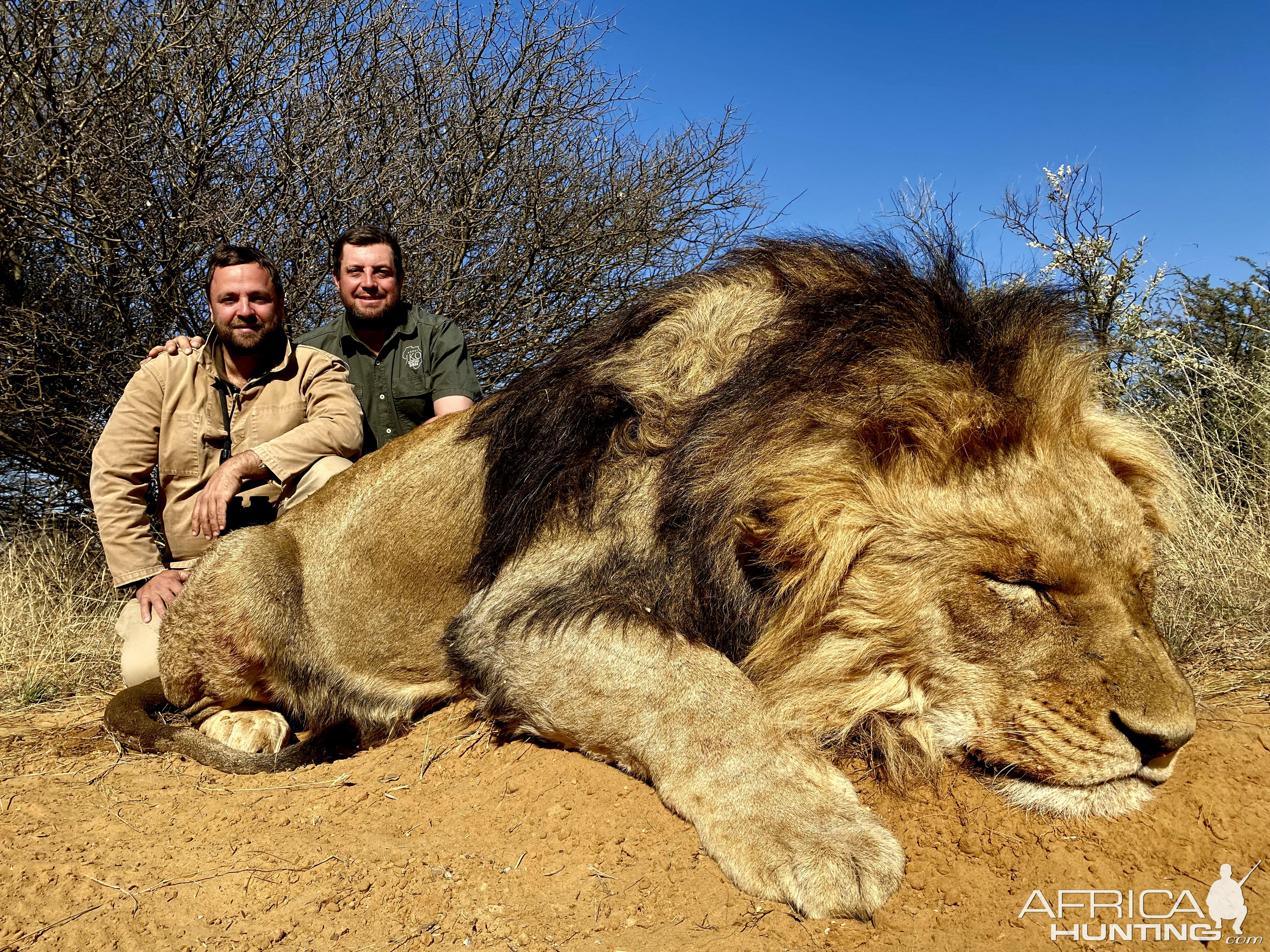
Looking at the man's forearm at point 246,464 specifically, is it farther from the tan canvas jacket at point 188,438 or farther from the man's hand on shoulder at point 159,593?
the man's hand on shoulder at point 159,593

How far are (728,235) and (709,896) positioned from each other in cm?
740

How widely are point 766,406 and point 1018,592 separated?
0.83 metres

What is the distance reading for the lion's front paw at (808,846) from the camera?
2.06 metres

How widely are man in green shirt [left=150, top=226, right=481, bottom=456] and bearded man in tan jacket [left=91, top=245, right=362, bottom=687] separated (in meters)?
0.88

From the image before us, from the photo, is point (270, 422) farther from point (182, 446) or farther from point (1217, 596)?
point (1217, 596)

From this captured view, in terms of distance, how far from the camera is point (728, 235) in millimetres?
8758

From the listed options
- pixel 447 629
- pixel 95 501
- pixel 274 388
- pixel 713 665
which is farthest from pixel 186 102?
pixel 713 665

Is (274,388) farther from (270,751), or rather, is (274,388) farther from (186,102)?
(186,102)

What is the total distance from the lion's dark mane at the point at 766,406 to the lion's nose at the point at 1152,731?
2.44 feet

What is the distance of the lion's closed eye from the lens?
235 cm

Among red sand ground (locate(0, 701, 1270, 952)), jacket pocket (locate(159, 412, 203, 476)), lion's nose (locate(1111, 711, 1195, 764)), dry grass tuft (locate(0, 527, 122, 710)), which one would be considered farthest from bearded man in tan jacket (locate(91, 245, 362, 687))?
lion's nose (locate(1111, 711, 1195, 764))

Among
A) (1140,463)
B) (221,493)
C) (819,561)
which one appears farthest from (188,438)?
(1140,463)

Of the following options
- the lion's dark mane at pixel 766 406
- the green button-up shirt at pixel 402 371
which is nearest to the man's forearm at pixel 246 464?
the green button-up shirt at pixel 402 371

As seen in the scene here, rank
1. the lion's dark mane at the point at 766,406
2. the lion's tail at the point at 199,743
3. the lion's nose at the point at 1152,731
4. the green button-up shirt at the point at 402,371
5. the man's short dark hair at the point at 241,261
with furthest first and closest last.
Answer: the green button-up shirt at the point at 402,371 < the man's short dark hair at the point at 241,261 < the lion's tail at the point at 199,743 < the lion's dark mane at the point at 766,406 < the lion's nose at the point at 1152,731
